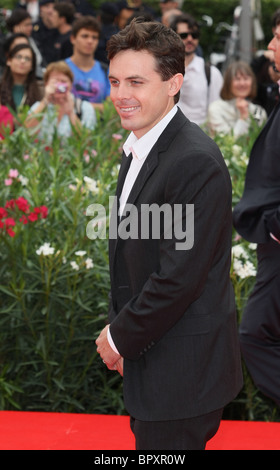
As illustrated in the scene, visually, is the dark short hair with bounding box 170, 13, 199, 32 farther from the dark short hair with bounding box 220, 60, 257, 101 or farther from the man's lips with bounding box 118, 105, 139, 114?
the man's lips with bounding box 118, 105, 139, 114

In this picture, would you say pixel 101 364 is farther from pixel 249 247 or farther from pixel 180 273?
pixel 180 273

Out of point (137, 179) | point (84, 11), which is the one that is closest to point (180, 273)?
point (137, 179)

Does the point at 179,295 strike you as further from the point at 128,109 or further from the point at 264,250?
the point at 264,250

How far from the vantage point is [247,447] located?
12.1ft

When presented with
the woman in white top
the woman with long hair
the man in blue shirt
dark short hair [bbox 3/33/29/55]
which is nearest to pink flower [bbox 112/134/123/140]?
the woman with long hair

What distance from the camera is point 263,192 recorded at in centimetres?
347

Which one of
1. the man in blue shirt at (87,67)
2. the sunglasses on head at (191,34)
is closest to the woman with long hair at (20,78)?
the man in blue shirt at (87,67)

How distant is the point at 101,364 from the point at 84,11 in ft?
29.9

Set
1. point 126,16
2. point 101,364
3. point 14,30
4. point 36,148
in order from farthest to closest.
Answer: point 126,16 < point 14,30 < point 36,148 < point 101,364

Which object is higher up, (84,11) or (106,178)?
(84,11)

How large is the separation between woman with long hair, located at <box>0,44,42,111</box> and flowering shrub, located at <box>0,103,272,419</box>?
2824 millimetres

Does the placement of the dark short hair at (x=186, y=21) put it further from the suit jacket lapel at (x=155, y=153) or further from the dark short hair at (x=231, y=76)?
the suit jacket lapel at (x=155, y=153)

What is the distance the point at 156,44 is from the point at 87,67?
5.90 m

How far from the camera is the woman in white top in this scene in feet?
24.8
